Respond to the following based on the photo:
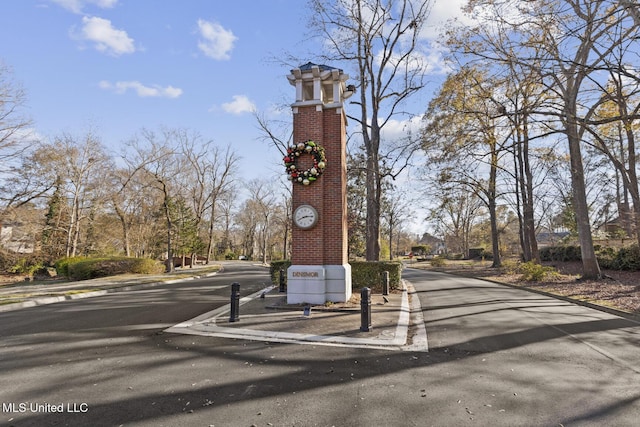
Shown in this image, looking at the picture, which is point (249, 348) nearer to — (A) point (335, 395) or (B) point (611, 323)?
(A) point (335, 395)

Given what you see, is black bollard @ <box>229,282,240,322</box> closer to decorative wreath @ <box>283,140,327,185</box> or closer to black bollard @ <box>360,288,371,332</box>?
black bollard @ <box>360,288,371,332</box>

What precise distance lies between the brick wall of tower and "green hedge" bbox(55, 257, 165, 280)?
1707cm

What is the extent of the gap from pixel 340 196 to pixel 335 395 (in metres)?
6.72

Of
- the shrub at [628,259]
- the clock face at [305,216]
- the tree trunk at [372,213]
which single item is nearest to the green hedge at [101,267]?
the tree trunk at [372,213]

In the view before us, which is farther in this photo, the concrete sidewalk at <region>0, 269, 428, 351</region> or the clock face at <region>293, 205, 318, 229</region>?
the clock face at <region>293, 205, 318, 229</region>

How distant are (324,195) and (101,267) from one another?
18.0 meters

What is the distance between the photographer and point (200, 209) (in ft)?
137

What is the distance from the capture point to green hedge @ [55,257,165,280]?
20783 millimetres

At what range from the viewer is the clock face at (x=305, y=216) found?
31.9 ft

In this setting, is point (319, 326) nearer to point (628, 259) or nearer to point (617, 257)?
point (628, 259)

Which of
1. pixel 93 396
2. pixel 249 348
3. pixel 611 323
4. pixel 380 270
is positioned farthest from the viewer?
pixel 380 270

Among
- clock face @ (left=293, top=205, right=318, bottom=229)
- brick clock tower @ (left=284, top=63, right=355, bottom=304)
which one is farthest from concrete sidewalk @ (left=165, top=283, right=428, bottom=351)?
clock face @ (left=293, top=205, right=318, bottom=229)

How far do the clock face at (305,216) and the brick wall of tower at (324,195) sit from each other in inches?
6.2

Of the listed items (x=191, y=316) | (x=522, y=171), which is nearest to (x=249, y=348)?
(x=191, y=316)
